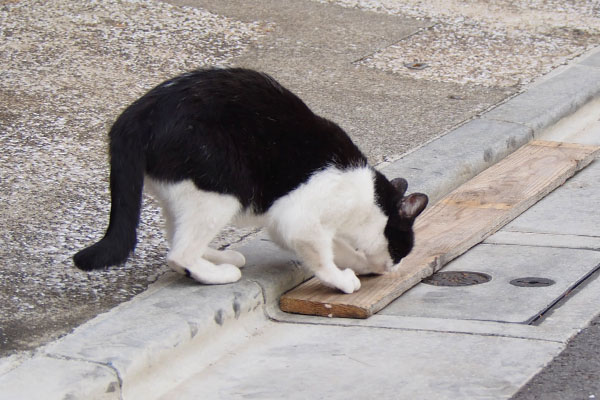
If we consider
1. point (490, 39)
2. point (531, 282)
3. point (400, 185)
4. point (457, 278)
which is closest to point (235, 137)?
point (400, 185)

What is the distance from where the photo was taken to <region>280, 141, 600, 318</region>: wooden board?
431 cm

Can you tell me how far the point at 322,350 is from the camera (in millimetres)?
3930

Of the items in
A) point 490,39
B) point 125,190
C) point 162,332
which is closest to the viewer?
point 162,332

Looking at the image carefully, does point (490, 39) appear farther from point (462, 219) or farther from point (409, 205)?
point (409, 205)

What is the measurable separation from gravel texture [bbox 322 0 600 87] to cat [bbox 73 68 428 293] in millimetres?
3290

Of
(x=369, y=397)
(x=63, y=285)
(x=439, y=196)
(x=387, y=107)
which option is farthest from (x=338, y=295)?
(x=387, y=107)

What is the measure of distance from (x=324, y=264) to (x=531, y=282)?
98 cm

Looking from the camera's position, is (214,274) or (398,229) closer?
(214,274)

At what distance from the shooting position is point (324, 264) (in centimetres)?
425

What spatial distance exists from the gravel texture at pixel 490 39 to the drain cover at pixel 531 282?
9.93ft

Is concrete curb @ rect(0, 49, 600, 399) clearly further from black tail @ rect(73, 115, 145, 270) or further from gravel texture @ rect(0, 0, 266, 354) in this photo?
black tail @ rect(73, 115, 145, 270)

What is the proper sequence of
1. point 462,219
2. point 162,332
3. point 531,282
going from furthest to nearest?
1. point 462,219
2. point 531,282
3. point 162,332

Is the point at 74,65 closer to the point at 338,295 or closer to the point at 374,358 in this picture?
the point at 338,295

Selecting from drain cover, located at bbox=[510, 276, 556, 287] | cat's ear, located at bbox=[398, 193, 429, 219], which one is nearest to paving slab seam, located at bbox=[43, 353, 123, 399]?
cat's ear, located at bbox=[398, 193, 429, 219]
